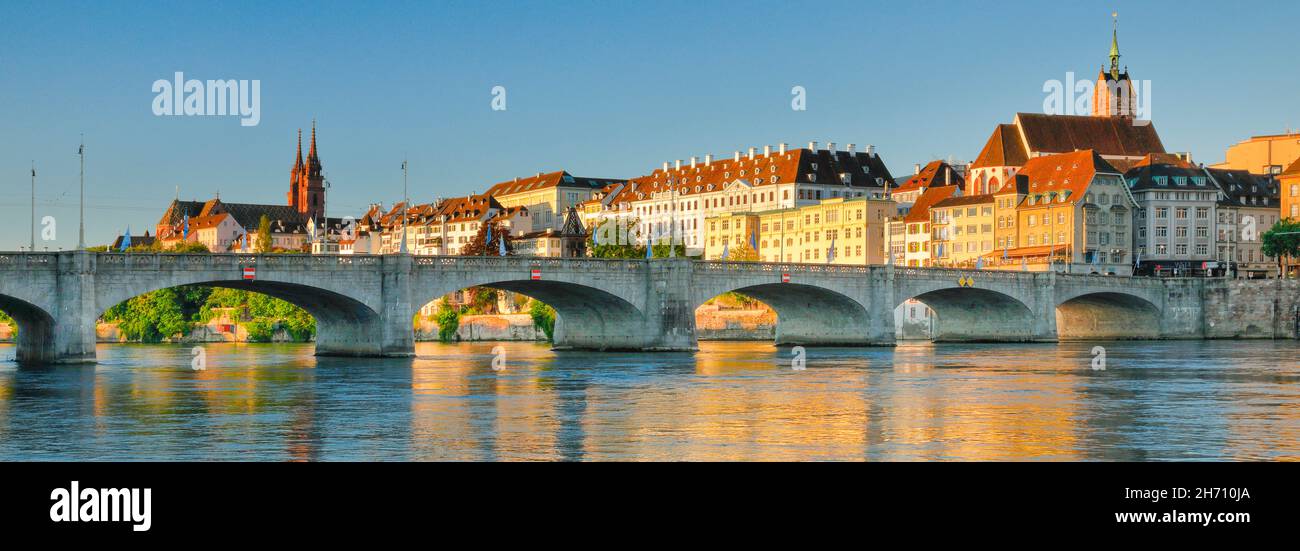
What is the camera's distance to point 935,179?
155 metres

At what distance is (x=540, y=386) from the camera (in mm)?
51125

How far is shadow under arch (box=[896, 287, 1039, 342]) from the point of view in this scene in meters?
101

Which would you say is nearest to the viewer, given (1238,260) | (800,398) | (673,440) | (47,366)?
(673,440)

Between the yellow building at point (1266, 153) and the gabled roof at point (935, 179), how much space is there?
27.3 meters

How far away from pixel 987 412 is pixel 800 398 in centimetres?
694

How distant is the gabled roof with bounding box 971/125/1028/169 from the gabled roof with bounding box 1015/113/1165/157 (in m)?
0.90

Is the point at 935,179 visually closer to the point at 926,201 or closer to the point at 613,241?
the point at 926,201

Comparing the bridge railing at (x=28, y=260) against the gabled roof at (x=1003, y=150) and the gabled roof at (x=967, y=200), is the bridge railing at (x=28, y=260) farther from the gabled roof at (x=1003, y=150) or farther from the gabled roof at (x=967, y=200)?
the gabled roof at (x=1003, y=150)

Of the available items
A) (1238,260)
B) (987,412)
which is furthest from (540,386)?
(1238,260)

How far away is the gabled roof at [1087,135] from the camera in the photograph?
5945 inches

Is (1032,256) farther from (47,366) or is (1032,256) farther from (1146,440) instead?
(1146,440)

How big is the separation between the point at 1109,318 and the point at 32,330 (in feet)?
263

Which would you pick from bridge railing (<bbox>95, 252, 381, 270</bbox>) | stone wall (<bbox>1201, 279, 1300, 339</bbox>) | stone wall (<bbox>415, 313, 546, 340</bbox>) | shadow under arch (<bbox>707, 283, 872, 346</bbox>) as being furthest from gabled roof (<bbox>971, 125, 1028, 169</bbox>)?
bridge railing (<bbox>95, 252, 381, 270</bbox>)
